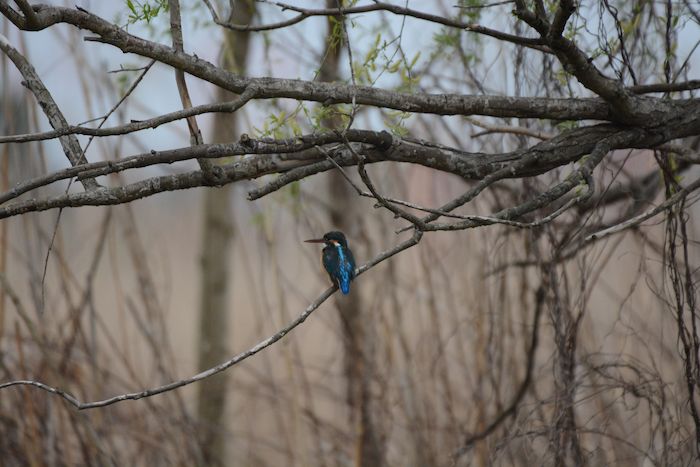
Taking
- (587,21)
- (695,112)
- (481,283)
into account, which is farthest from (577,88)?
(481,283)

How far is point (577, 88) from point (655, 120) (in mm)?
739

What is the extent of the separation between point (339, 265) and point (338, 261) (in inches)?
1.0

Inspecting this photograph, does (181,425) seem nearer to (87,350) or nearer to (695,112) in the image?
(87,350)

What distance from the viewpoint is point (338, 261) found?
2844mm

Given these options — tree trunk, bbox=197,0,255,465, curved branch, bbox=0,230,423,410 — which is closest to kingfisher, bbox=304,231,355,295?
curved branch, bbox=0,230,423,410

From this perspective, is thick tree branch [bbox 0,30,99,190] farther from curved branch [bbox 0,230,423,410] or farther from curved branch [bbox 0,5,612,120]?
curved branch [bbox 0,230,423,410]

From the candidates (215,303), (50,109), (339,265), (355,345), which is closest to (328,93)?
(50,109)

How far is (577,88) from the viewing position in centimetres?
279

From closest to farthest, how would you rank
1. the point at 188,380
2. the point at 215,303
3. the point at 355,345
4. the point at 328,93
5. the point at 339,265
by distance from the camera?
the point at 188,380, the point at 328,93, the point at 339,265, the point at 355,345, the point at 215,303

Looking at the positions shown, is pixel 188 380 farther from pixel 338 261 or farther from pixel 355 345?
pixel 355 345

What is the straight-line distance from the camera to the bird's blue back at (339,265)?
2.74 m

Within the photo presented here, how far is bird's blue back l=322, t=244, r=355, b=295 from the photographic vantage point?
2.74 m

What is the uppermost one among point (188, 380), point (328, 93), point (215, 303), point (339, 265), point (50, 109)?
point (215, 303)

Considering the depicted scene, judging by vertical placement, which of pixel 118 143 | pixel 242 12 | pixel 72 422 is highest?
pixel 242 12
